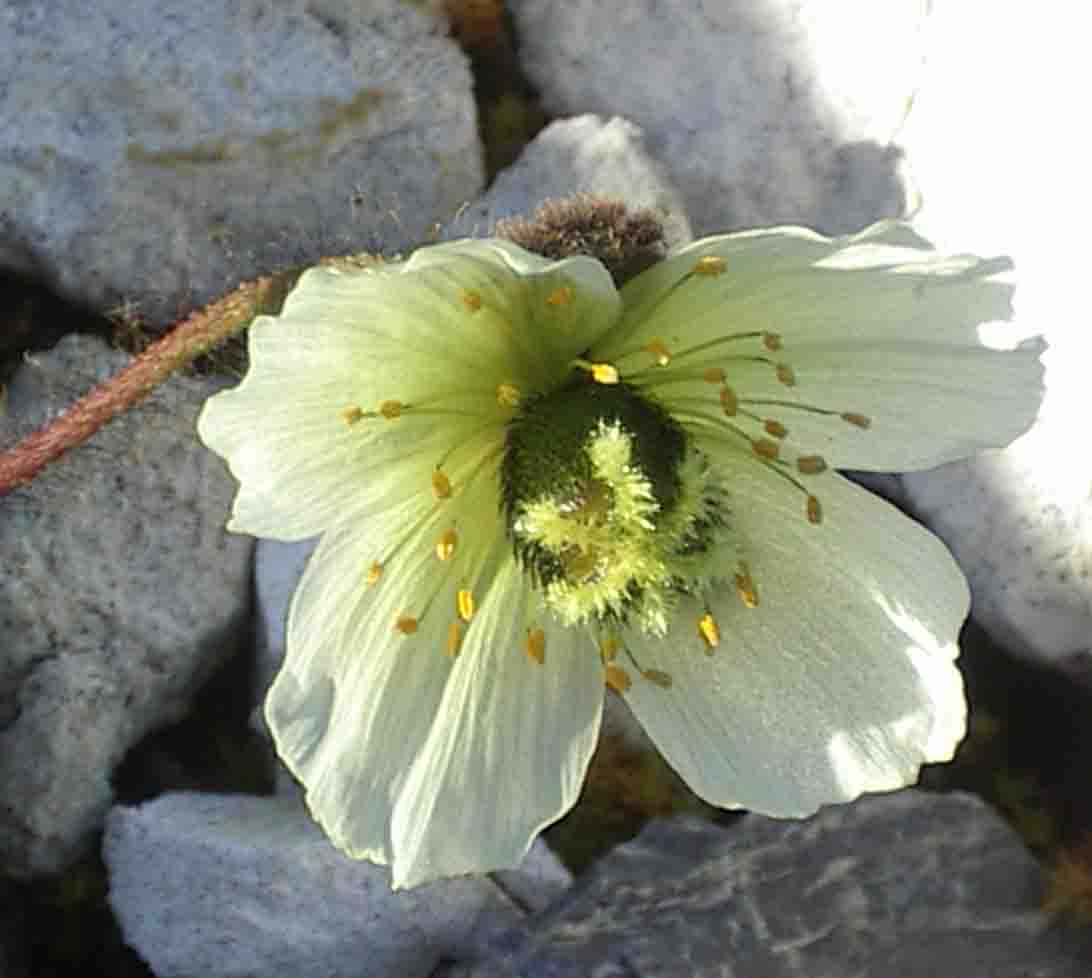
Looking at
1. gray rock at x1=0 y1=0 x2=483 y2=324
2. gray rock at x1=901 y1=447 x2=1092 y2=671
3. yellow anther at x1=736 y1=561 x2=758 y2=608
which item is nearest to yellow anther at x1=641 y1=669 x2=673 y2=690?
yellow anther at x1=736 y1=561 x2=758 y2=608

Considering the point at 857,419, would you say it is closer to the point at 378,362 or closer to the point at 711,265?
the point at 711,265

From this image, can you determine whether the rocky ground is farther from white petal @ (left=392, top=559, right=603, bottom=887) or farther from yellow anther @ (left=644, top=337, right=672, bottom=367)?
yellow anther @ (left=644, top=337, right=672, bottom=367)

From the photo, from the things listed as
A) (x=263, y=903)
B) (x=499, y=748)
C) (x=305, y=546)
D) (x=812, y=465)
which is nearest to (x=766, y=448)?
(x=812, y=465)

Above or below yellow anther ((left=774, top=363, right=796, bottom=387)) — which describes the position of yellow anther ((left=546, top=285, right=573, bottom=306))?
above

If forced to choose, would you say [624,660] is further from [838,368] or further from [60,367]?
[60,367]

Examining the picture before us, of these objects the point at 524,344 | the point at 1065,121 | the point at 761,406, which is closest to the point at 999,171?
the point at 1065,121

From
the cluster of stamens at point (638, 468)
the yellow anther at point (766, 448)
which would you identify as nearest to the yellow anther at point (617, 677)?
the cluster of stamens at point (638, 468)

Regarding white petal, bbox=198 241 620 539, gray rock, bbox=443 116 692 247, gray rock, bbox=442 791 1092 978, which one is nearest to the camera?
white petal, bbox=198 241 620 539
